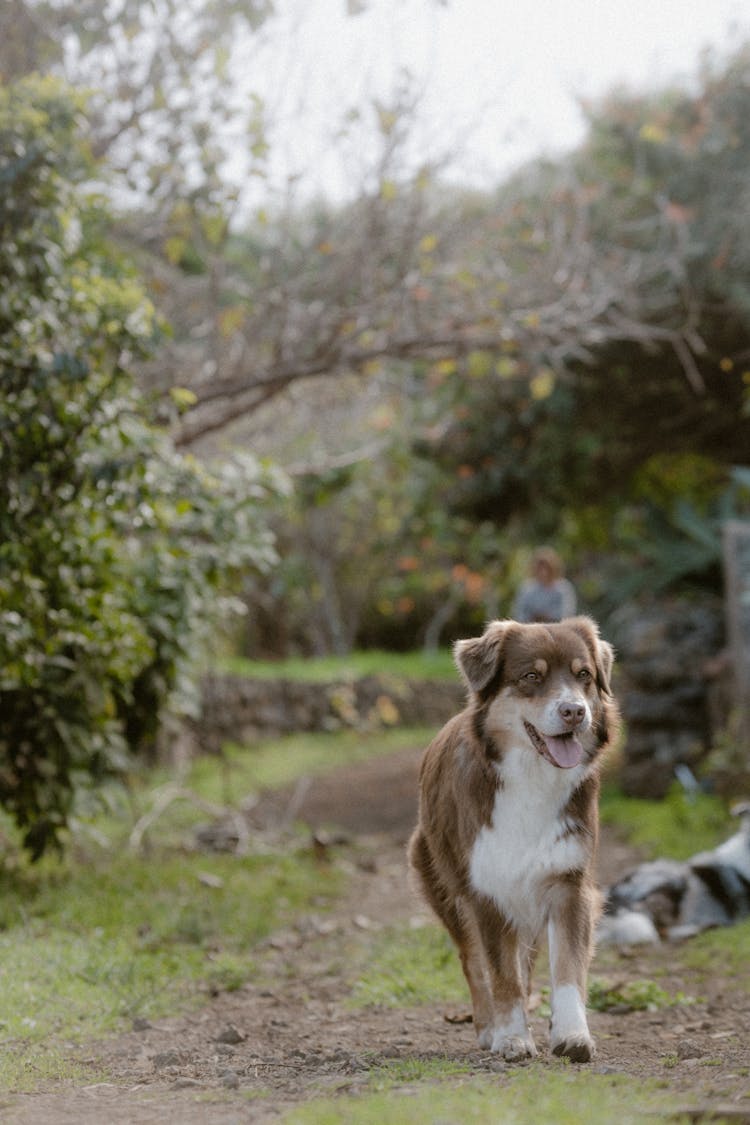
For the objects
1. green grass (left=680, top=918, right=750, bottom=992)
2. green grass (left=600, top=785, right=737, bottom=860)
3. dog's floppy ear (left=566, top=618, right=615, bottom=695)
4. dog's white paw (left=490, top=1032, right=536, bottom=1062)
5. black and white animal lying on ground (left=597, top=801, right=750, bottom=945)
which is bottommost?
green grass (left=600, top=785, right=737, bottom=860)

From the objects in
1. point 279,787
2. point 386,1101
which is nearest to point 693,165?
point 279,787

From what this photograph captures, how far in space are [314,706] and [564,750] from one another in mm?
16230

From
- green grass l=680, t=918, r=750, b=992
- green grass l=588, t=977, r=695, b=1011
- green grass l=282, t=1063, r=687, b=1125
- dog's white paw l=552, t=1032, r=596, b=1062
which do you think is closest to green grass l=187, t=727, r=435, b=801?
green grass l=680, t=918, r=750, b=992

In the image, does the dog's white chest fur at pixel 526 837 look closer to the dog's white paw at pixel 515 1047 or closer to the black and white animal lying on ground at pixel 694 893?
the dog's white paw at pixel 515 1047

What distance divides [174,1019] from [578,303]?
6.94 m

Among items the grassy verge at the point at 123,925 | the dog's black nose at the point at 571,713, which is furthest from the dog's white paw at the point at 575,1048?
the grassy verge at the point at 123,925

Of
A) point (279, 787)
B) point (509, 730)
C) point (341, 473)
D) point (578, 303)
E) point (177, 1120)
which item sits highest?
point (578, 303)

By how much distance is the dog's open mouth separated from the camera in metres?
4.53

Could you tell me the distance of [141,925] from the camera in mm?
7629

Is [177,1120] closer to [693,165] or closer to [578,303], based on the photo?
[578,303]

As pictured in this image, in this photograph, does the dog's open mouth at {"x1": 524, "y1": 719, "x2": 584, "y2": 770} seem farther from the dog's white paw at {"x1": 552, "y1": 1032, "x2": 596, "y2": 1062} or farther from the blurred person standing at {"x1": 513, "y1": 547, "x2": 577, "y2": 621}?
the blurred person standing at {"x1": 513, "y1": 547, "x2": 577, "y2": 621}

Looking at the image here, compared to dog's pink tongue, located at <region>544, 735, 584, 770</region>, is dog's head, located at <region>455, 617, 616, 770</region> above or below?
above

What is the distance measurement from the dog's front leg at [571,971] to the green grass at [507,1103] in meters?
0.29

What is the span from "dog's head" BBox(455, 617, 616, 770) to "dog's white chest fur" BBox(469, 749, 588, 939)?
0.09 metres
